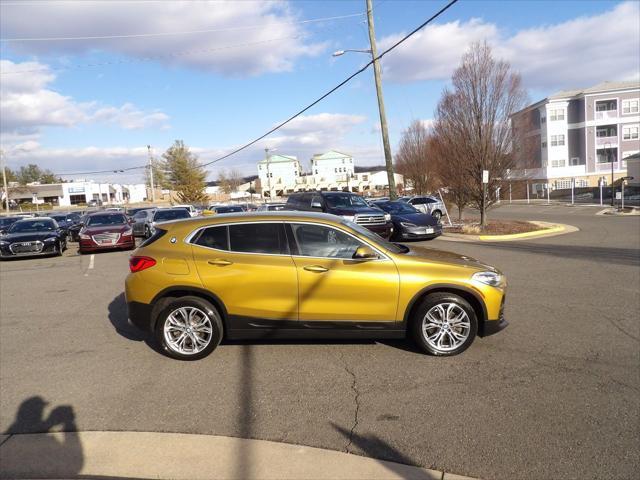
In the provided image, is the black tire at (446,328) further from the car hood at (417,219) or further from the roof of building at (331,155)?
the roof of building at (331,155)

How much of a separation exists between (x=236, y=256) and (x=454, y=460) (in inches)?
119

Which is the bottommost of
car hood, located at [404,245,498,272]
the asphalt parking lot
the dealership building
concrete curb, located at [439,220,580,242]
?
concrete curb, located at [439,220,580,242]

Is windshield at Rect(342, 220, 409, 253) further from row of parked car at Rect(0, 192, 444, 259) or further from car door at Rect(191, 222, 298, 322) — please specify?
row of parked car at Rect(0, 192, 444, 259)

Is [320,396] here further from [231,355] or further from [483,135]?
[483,135]

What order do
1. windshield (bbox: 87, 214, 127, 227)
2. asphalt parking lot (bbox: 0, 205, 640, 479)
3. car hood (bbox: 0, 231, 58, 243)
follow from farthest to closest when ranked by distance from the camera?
windshield (bbox: 87, 214, 127, 227) < car hood (bbox: 0, 231, 58, 243) < asphalt parking lot (bbox: 0, 205, 640, 479)

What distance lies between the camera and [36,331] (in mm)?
6742

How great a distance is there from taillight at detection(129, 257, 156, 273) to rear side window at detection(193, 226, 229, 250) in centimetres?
54

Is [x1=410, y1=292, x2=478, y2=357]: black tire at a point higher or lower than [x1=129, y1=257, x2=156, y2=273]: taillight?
lower

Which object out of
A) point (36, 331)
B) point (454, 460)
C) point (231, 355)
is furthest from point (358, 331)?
point (36, 331)

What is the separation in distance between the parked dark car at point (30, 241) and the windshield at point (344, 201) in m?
9.37

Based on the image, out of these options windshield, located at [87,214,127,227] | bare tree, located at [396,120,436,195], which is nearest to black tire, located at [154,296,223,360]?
windshield, located at [87,214,127,227]

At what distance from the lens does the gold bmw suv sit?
512 centimetres

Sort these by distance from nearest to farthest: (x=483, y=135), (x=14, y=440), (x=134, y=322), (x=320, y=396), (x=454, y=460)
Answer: (x=454, y=460), (x=14, y=440), (x=320, y=396), (x=134, y=322), (x=483, y=135)

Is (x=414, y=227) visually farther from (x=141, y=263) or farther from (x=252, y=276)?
(x=141, y=263)
